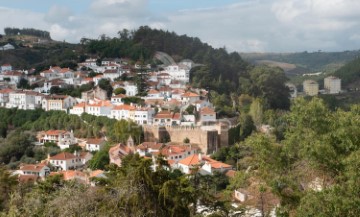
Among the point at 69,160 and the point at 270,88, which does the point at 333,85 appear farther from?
the point at 69,160

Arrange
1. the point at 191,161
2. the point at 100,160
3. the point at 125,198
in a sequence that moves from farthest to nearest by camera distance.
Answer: the point at 100,160 → the point at 191,161 → the point at 125,198

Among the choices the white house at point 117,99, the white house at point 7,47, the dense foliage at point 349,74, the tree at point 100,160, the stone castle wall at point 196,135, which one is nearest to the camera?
the tree at point 100,160

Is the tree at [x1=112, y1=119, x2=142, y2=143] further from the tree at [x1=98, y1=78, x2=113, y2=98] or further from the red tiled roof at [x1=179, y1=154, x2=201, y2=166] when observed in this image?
the tree at [x1=98, y1=78, x2=113, y2=98]

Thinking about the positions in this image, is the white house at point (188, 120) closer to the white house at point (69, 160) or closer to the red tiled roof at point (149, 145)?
the red tiled roof at point (149, 145)

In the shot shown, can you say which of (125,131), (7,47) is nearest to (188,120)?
(125,131)

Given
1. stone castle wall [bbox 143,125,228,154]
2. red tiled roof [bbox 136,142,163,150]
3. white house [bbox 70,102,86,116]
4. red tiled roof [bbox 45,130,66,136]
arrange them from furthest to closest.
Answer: white house [bbox 70,102,86,116] < red tiled roof [bbox 45,130,66,136] < stone castle wall [bbox 143,125,228,154] < red tiled roof [bbox 136,142,163,150]

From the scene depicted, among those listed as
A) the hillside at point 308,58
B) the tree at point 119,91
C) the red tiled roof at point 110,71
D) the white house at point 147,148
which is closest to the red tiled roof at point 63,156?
the white house at point 147,148

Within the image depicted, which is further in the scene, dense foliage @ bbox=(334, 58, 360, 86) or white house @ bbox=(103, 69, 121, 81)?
dense foliage @ bbox=(334, 58, 360, 86)

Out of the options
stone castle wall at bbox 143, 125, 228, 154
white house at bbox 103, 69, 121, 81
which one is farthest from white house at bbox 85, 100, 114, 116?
white house at bbox 103, 69, 121, 81

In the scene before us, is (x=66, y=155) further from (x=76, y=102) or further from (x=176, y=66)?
(x=176, y=66)

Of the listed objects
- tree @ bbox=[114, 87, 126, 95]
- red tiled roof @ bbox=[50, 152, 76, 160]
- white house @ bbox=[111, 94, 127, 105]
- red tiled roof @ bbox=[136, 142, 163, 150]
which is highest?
tree @ bbox=[114, 87, 126, 95]

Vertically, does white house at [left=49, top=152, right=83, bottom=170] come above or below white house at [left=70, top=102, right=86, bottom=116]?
below
